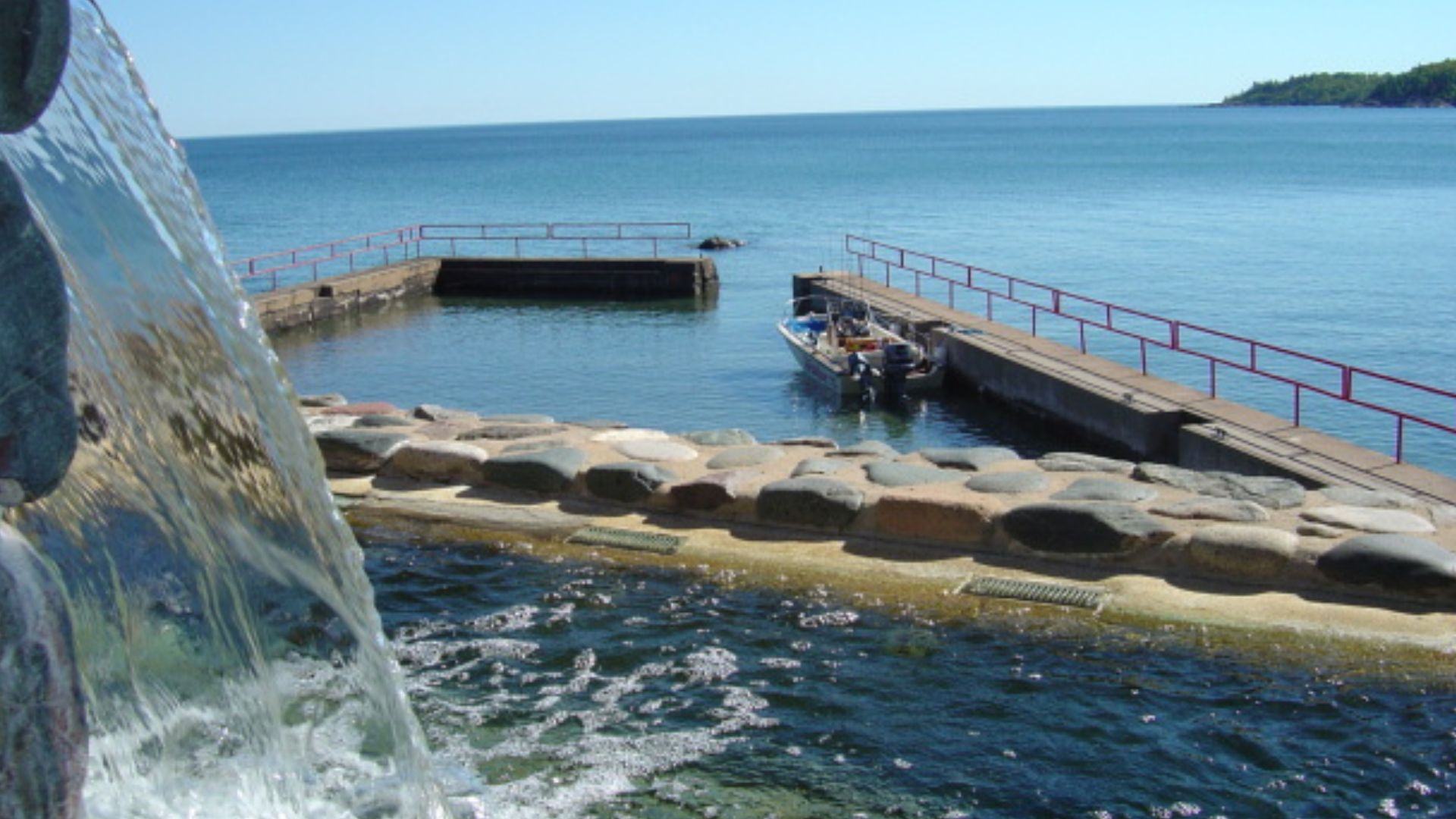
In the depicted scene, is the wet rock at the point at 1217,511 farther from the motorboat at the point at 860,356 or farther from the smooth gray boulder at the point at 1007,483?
the motorboat at the point at 860,356

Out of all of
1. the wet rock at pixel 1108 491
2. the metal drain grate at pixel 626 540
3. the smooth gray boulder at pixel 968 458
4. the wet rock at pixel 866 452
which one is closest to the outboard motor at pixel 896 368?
the wet rock at pixel 866 452

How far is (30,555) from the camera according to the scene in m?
2.90

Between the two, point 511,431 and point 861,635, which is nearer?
point 861,635

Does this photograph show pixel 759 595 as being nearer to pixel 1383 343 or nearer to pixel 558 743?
pixel 558 743

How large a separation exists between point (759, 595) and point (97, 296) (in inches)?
205

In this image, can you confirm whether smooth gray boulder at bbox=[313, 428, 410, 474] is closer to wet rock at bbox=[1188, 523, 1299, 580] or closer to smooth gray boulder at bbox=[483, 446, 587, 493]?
smooth gray boulder at bbox=[483, 446, 587, 493]

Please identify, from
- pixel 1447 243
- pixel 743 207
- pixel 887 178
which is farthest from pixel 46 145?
pixel 887 178

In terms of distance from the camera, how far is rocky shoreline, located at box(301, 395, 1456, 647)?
29.1 feet

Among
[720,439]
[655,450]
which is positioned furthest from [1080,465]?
[655,450]

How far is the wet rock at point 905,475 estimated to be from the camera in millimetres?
10516

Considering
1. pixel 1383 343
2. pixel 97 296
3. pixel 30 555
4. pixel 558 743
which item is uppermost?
pixel 97 296

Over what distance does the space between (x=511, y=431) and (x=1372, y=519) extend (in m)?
6.67

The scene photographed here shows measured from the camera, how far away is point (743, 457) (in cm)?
1155

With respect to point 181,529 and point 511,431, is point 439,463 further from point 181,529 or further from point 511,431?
point 181,529
